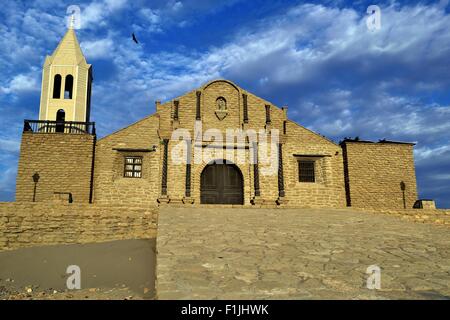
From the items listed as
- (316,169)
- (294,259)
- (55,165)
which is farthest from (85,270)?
(316,169)

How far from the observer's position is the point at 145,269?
7637mm

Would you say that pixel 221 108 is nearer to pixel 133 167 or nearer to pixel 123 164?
pixel 133 167

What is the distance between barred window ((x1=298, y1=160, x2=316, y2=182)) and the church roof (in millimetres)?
17864

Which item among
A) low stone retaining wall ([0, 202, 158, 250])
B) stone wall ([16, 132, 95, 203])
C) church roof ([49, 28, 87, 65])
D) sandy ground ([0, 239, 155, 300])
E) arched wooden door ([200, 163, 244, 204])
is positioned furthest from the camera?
church roof ([49, 28, 87, 65])

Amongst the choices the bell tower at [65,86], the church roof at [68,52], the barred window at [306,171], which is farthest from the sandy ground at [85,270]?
the church roof at [68,52]

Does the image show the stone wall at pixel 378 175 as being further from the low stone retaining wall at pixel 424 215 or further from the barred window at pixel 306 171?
the low stone retaining wall at pixel 424 215

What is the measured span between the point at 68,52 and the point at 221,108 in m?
14.8

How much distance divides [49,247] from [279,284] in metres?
7.89

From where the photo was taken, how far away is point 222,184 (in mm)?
18047

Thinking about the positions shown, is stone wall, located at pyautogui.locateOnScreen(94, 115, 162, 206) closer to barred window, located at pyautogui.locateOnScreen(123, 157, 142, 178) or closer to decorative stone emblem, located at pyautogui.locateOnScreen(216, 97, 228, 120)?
barred window, located at pyautogui.locateOnScreen(123, 157, 142, 178)

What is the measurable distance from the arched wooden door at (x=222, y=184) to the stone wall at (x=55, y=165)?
5.47 meters

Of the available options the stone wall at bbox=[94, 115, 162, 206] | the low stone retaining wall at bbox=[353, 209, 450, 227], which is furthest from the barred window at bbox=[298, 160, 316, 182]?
the stone wall at bbox=[94, 115, 162, 206]

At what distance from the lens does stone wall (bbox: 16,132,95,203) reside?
53.5 feet
